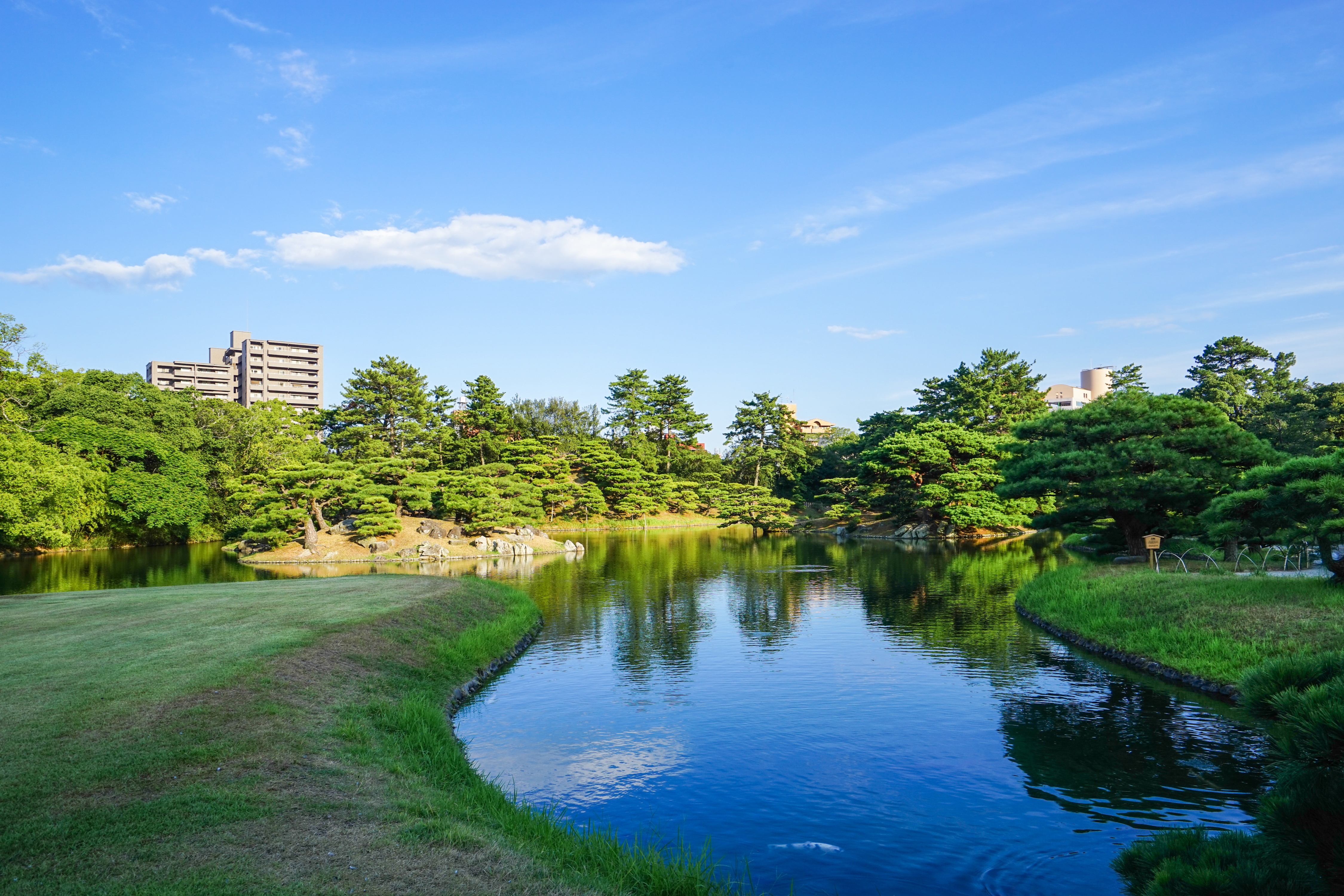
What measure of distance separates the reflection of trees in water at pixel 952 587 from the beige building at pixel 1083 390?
82.3m

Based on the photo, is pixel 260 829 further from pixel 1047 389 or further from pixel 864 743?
pixel 1047 389

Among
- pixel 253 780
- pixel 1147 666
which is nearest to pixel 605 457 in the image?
pixel 1147 666

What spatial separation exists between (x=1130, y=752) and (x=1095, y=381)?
129 meters

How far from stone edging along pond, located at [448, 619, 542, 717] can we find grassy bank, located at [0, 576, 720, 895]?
0.82ft

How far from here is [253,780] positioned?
689 centimetres

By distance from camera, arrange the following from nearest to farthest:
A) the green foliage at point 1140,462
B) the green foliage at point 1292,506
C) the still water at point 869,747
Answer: the still water at point 869,747
the green foliage at point 1292,506
the green foliage at point 1140,462

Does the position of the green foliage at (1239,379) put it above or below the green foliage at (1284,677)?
above

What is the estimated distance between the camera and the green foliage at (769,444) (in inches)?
2470

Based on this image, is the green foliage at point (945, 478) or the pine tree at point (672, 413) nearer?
the green foliage at point (945, 478)

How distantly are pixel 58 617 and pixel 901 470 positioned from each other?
39.6 meters

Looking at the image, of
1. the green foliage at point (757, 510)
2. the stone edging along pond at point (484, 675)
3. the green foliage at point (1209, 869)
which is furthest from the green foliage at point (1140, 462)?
the green foliage at point (757, 510)

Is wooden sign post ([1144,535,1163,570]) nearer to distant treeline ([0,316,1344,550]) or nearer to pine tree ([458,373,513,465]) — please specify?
distant treeline ([0,316,1344,550])

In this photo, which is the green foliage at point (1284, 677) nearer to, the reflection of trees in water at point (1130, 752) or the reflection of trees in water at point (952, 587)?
the reflection of trees in water at point (1130, 752)

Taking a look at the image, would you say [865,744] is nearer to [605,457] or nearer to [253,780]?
[253,780]
